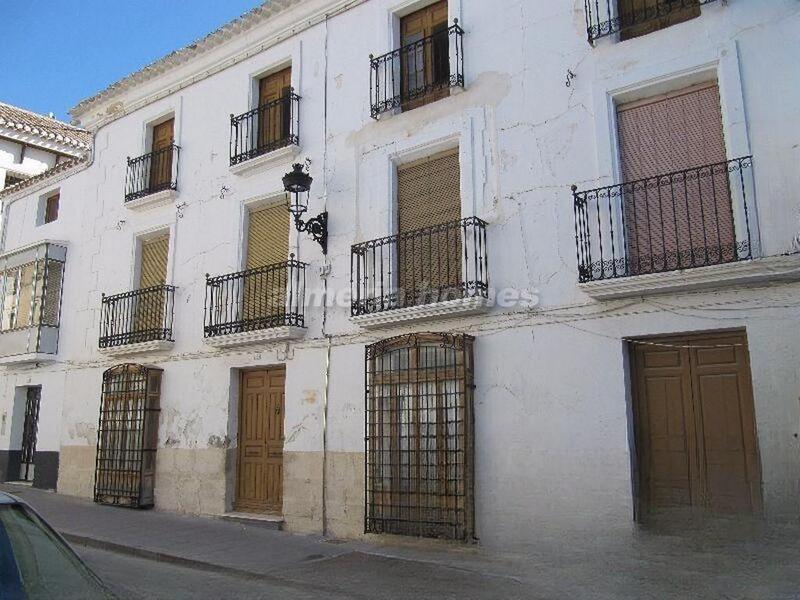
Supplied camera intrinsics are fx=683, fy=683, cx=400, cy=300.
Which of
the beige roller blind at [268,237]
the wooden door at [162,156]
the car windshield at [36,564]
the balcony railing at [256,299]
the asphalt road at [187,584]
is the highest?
the wooden door at [162,156]

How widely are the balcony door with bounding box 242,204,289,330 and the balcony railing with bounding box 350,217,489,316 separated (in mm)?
1422

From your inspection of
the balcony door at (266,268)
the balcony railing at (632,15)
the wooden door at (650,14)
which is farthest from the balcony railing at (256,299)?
the wooden door at (650,14)

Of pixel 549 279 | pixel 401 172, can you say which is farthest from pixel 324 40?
pixel 549 279

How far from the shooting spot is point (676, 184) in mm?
7020

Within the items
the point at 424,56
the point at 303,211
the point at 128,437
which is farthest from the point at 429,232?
the point at 128,437

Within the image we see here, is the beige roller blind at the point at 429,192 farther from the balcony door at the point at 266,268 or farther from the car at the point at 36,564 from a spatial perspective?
the car at the point at 36,564

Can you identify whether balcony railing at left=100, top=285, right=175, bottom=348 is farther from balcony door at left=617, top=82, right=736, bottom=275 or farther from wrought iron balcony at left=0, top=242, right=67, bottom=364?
balcony door at left=617, top=82, right=736, bottom=275

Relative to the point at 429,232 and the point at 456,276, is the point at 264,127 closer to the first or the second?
the point at 429,232

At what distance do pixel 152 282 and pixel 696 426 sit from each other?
919 centimetres

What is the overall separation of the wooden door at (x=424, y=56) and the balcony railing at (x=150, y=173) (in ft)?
15.3

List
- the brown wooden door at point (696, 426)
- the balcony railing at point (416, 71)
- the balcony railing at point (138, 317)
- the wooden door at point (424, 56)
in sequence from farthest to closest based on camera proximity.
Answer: the balcony railing at point (138, 317), the wooden door at point (424, 56), the balcony railing at point (416, 71), the brown wooden door at point (696, 426)

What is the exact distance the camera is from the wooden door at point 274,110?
1058 centimetres

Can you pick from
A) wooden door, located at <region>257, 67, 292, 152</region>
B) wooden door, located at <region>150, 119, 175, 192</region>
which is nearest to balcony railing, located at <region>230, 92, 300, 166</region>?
wooden door, located at <region>257, 67, 292, 152</region>

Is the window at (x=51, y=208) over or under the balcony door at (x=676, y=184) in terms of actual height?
over
